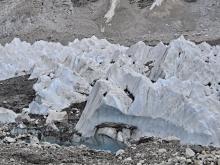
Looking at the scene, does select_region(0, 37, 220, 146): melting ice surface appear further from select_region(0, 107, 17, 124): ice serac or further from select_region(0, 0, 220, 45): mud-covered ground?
select_region(0, 0, 220, 45): mud-covered ground

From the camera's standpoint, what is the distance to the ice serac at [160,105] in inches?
525

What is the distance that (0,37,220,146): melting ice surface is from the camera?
1374 cm

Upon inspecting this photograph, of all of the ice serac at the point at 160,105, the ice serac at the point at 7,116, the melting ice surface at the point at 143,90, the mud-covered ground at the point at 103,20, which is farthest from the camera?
the mud-covered ground at the point at 103,20

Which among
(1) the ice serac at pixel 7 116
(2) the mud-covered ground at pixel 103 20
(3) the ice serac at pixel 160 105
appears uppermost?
(2) the mud-covered ground at pixel 103 20

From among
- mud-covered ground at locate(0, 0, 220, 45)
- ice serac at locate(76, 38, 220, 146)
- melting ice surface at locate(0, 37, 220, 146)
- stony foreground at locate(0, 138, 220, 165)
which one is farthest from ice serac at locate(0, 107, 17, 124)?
mud-covered ground at locate(0, 0, 220, 45)

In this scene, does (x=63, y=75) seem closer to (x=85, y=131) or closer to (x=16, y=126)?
(x=16, y=126)

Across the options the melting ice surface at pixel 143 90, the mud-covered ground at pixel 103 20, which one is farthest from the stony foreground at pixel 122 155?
the mud-covered ground at pixel 103 20

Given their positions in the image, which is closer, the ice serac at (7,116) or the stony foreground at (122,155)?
the stony foreground at (122,155)

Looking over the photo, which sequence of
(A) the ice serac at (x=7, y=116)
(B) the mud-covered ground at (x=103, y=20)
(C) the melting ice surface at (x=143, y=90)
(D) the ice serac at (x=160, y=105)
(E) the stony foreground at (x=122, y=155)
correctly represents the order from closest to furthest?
1. (E) the stony foreground at (x=122, y=155)
2. (D) the ice serac at (x=160, y=105)
3. (C) the melting ice surface at (x=143, y=90)
4. (A) the ice serac at (x=7, y=116)
5. (B) the mud-covered ground at (x=103, y=20)

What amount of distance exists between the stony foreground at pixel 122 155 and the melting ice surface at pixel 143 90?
3.59 feet

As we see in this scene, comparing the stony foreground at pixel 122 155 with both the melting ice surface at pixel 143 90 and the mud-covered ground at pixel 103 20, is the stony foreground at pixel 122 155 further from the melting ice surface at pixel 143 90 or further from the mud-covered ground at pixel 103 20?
the mud-covered ground at pixel 103 20

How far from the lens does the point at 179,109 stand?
550 inches

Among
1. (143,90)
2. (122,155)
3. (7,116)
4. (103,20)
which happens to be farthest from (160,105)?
(103,20)

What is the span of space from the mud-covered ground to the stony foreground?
30554 mm
